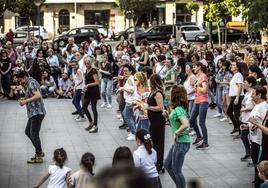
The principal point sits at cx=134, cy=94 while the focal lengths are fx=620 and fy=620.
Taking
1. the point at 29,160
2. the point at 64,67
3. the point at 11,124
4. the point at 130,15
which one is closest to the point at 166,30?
the point at 130,15

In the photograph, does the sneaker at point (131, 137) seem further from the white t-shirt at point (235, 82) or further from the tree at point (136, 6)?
the tree at point (136, 6)

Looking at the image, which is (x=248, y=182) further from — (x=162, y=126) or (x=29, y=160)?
(x=29, y=160)

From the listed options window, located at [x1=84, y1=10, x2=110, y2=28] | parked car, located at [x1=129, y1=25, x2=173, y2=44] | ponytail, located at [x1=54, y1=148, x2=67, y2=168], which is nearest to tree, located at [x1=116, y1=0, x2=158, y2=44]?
parked car, located at [x1=129, y1=25, x2=173, y2=44]

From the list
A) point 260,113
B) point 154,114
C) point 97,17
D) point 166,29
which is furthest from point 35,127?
point 97,17

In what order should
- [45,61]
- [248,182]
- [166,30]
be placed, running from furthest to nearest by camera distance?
[166,30] < [45,61] < [248,182]

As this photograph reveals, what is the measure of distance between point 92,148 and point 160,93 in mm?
3094

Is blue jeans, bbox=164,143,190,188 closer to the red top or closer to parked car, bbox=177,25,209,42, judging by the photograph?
the red top

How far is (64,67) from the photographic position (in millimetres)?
22172

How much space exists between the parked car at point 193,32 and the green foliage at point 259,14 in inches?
750

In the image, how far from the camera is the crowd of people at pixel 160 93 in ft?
27.5

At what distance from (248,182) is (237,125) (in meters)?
3.77

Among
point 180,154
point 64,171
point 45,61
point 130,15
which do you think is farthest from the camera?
point 130,15

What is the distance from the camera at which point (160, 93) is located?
9703 mm

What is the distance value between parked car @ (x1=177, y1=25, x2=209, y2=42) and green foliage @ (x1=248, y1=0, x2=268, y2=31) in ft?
62.5
